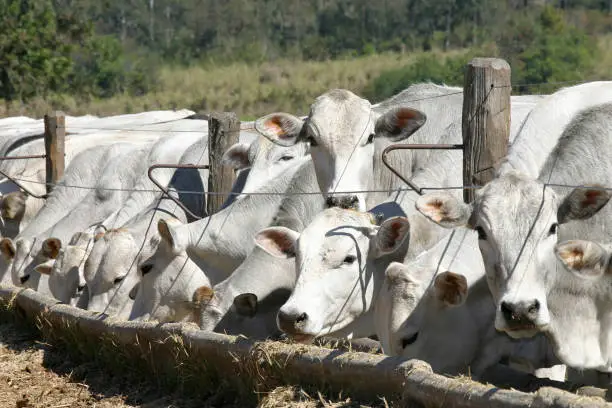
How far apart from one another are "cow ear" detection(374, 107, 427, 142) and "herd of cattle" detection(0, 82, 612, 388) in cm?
1

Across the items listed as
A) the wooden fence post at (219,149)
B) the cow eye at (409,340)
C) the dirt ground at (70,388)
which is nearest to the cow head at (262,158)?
the wooden fence post at (219,149)

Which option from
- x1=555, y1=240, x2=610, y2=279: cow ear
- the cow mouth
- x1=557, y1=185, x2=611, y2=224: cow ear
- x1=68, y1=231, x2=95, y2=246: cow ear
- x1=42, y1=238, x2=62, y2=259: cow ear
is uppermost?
x1=557, y1=185, x2=611, y2=224: cow ear

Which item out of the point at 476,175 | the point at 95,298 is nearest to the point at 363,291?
the point at 476,175

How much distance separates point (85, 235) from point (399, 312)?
Answer: 15.2ft

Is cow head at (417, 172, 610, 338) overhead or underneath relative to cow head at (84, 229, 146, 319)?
overhead

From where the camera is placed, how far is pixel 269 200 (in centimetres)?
880

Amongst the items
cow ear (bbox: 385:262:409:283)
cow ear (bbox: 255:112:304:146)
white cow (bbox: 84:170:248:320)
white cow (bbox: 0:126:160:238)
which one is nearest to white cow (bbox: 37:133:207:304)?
white cow (bbox: 84:170:248:320)

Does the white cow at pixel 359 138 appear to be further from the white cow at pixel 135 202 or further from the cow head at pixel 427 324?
the white cow at pixel 135 202

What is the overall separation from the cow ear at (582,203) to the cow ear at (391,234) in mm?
1024

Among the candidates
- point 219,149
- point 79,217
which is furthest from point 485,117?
point 79,217

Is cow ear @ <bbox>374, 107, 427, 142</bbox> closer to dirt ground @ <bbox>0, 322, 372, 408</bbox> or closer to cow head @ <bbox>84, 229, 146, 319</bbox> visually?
cow head @ <bbox>84, 229, 146, 319</bbox>

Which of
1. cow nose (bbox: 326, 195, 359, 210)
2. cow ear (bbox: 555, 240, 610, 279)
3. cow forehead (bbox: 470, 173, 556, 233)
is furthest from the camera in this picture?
cow nose (bbox: 326, 195, 359, 210)

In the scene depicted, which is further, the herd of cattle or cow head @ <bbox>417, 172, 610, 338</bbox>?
the herd of cattle

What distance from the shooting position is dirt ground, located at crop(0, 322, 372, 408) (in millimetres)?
6391
